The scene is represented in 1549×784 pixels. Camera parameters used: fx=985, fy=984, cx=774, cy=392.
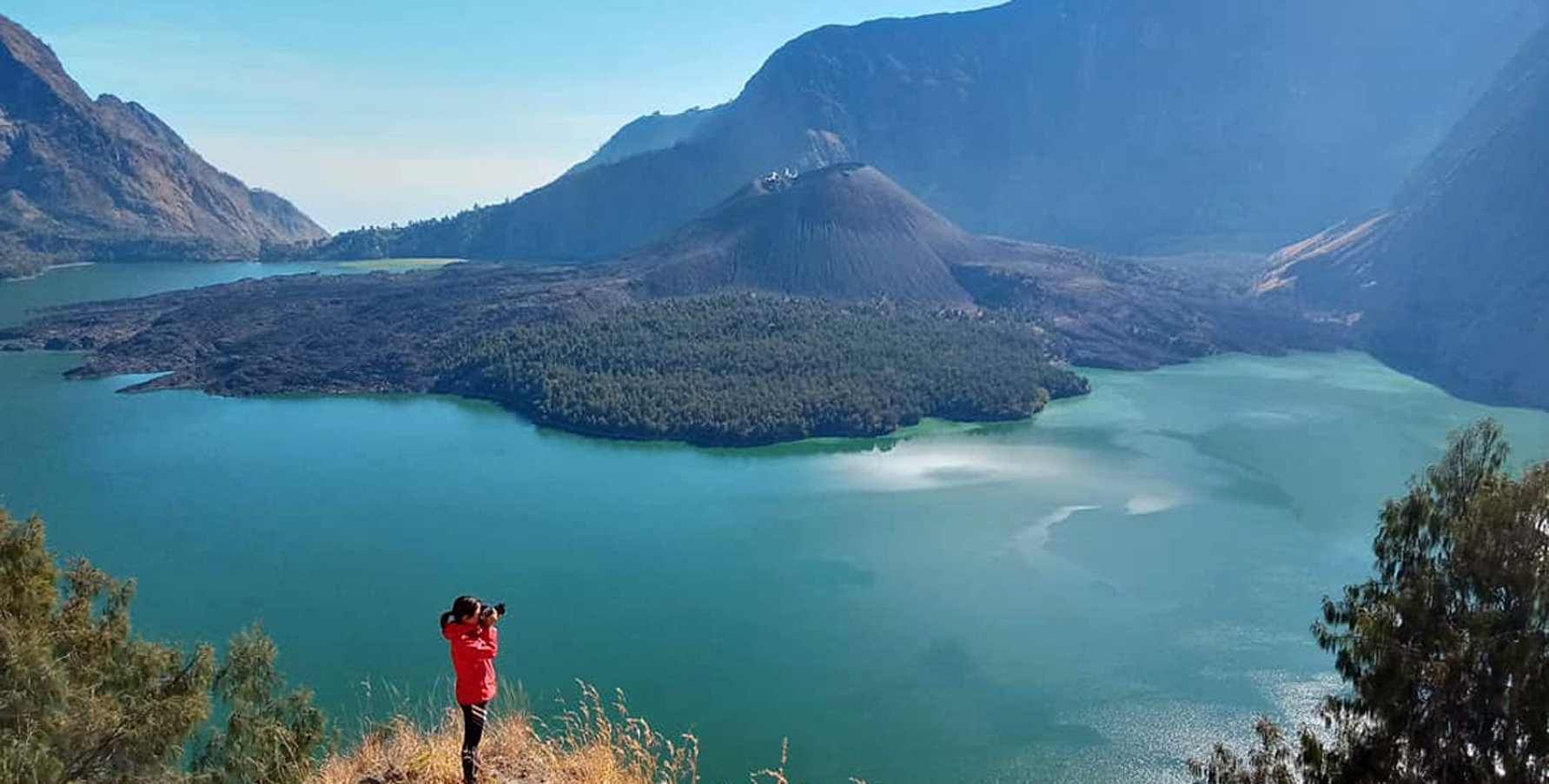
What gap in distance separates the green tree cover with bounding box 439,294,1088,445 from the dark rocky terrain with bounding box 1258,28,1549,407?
24.9 m

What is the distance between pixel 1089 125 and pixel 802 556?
12103 centimetres

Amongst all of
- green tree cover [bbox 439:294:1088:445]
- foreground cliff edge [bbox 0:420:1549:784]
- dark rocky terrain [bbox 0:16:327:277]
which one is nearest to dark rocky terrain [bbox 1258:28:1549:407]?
green tree cover [bbox 439:294:1088:445]

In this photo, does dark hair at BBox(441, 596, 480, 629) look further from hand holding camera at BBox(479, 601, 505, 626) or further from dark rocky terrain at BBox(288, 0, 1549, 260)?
dark rocky terrain at BBox(288, 0, 1549, 260)

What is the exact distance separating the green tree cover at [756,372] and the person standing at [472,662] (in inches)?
1502

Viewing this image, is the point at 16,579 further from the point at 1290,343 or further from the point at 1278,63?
the point at 1278,63

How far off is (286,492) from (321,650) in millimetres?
15204

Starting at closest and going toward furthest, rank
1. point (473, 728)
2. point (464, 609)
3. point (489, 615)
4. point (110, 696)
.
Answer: point (473, 728)
point (464, 609)
point (489, 615)
point (110, 696)

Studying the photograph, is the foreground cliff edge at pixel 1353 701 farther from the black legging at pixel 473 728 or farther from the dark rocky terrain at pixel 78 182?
the dark rocky terrain at pixel 78 182

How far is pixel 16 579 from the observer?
9.19m

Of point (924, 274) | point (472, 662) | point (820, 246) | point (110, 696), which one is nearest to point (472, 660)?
point (472, 662)

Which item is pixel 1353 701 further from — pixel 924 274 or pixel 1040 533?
pixel 924 274

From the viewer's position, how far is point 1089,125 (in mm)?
135750

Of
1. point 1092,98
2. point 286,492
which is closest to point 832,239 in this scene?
point 286,492

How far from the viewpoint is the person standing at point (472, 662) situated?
20.0 feet
